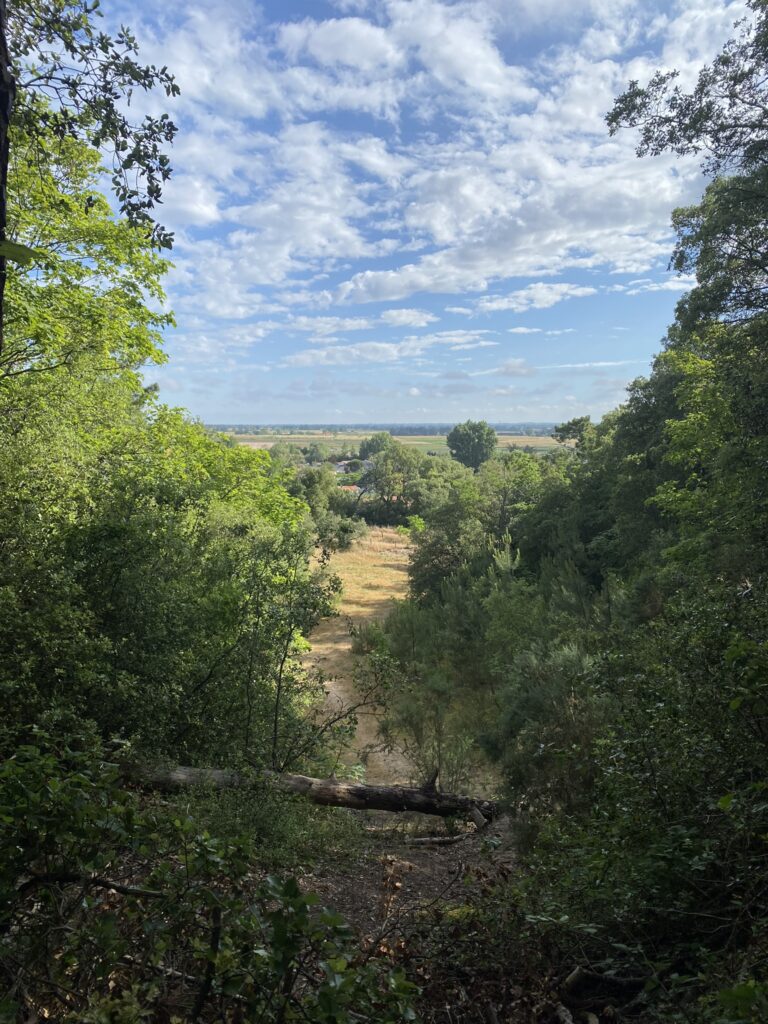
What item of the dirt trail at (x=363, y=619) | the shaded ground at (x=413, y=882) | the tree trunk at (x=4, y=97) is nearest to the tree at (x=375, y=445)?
the dirt trail at (x=363, y=619)

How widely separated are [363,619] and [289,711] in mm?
19503

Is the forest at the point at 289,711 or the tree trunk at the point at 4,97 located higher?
the tree trunk at the point at 4,97

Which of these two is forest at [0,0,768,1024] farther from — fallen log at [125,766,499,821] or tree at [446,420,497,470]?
tree at [446,420,497,470]

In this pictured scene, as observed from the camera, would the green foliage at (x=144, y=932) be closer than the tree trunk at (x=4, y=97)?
Yes

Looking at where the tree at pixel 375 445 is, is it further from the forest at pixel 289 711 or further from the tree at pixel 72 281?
the tree at pixel 72 281

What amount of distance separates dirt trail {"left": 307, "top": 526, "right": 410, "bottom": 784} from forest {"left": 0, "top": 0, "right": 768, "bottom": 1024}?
5.54ft

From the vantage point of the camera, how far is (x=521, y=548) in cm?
2319

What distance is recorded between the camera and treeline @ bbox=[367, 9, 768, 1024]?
10.4 feet

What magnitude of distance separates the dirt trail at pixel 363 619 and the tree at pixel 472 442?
5773 cm

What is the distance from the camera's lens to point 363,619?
27.6m

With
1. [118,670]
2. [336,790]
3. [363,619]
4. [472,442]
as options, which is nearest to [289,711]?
[336,790]

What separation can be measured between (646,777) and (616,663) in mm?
1989

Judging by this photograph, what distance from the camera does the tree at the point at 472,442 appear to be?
371 ft

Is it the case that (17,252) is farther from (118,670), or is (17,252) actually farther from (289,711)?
(289,711)
